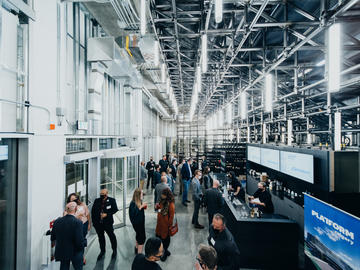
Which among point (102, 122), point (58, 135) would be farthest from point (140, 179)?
point (58, 135)

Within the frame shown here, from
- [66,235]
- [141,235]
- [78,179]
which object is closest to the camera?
[66,235]

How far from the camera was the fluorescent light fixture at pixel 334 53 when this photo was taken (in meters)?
2.42

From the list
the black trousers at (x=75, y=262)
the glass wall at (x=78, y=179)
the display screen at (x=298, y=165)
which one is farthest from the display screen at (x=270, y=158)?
the black trousers at (x=75, y=262)

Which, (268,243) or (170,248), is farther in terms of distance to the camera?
(170,248)

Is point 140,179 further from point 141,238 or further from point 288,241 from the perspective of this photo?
point 288,241

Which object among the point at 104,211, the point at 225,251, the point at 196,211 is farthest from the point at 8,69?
the point at 196,211

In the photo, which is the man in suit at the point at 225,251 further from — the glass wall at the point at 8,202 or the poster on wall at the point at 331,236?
the glass wall at the point at 8,202

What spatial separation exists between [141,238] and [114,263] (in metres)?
0.73

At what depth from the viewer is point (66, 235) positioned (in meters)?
2.82

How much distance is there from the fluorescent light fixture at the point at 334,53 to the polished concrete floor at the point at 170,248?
380cm

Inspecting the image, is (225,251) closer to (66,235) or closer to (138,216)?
(138,216)

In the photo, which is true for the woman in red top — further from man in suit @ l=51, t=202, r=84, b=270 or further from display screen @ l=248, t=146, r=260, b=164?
display screen @ l=248, t=146, r=260, b=164

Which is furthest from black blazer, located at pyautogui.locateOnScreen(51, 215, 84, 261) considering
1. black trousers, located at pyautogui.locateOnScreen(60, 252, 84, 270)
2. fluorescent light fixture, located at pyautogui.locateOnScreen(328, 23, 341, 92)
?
fluorescent light fixture, located at pyautogui.locateOnScreen(328, 23, 341, 92)

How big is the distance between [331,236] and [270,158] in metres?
4.82
